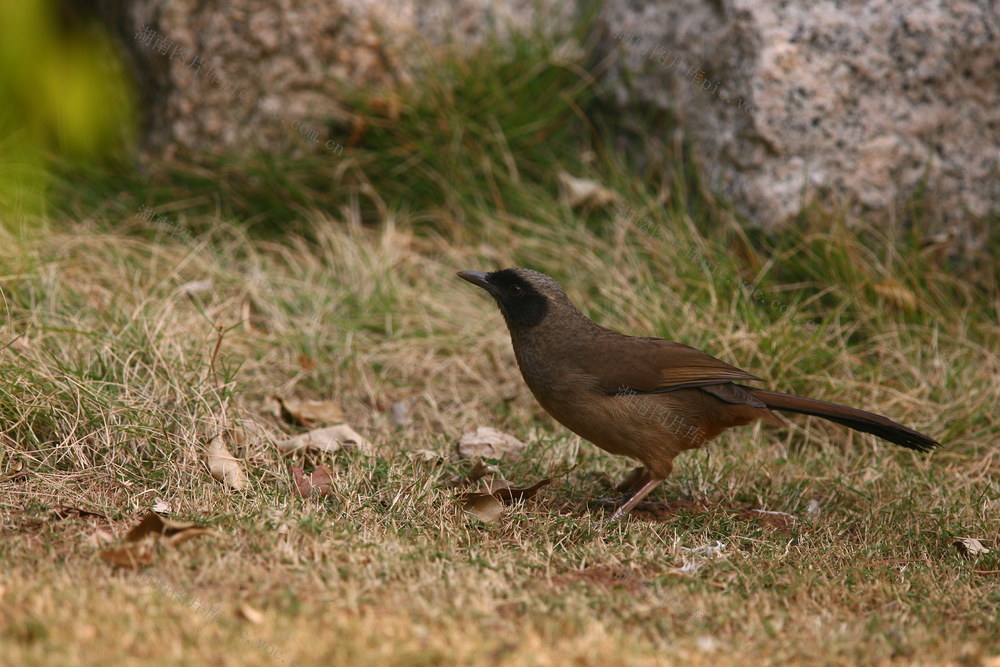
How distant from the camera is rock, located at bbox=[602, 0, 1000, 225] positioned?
5.58m

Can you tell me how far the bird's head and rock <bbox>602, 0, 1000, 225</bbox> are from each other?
6.36 feet

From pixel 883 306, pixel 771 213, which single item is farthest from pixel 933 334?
pixel 771 213

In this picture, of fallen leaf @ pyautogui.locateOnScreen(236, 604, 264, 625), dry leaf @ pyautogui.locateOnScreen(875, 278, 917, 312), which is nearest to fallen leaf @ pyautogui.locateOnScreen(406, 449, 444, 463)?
fallen leaf @ pyautogui.locateOnScreen(236, 604, 264, 625)

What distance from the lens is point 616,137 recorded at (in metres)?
6.54

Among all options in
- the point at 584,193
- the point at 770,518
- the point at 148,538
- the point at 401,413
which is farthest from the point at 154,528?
the point at 584,193

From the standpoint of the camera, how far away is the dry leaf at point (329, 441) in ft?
13.8

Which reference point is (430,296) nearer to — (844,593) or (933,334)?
(933,334)

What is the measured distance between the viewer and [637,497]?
157 inches

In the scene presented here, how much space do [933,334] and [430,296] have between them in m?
2.71

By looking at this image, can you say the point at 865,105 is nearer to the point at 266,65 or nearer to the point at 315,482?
the point at 266,65

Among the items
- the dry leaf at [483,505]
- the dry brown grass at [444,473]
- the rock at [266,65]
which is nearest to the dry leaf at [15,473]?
the dry brown grass at [444,473]

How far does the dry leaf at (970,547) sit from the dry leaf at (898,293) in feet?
6.28

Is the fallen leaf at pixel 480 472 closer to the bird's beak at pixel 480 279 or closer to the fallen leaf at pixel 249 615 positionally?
the bird's beak at pixel 480 279

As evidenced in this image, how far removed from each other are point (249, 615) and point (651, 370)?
6.52 ft
